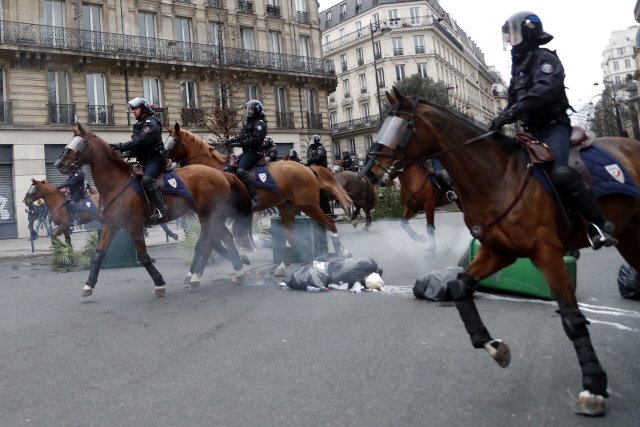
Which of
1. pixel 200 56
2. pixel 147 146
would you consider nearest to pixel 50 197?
pixel 147 146

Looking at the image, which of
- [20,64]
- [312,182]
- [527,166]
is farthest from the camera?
[20,64]

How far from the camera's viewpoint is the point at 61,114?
2573 cm

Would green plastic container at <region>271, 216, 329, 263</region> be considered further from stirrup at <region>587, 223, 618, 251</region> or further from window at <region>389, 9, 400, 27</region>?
window at <region>389, 9, 400, 27</region>

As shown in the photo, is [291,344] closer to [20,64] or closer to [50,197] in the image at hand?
[50,197]

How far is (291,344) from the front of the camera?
14.8 ft

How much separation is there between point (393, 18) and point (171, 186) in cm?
6473

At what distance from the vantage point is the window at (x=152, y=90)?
28.9 m

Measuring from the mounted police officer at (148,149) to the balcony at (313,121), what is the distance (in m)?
28.3

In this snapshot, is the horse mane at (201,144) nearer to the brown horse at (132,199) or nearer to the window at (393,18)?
the brown horse at (132,199)

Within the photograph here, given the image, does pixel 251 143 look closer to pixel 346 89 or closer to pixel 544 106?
pixel 544 106

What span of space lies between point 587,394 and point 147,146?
6.27 m

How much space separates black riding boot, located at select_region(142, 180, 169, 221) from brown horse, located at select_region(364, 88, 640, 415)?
425 centimetres

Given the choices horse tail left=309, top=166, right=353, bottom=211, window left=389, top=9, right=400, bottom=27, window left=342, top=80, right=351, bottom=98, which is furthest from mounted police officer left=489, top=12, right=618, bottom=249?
window left=389, top=9, right=400, bottom=27

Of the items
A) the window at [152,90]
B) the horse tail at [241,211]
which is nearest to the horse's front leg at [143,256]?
the horse tail at [241,211]
